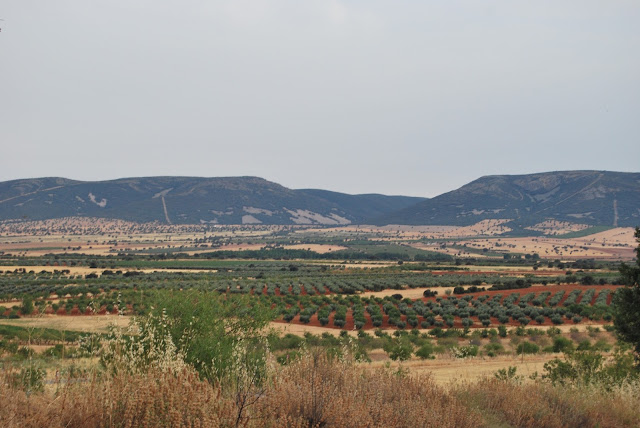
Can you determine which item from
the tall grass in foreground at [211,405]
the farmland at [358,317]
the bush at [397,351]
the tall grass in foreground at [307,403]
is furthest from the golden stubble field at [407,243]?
the tall grass in foreground at [211,405]

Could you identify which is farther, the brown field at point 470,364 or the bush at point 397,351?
the bush at point 397,351

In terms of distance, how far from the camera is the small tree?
12610mm

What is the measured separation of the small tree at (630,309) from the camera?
41.4 feet

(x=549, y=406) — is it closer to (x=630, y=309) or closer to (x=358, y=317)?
(x=630, y=309)

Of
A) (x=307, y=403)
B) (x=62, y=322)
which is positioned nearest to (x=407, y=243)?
(x=62, y=322)

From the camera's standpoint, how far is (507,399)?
773 cm

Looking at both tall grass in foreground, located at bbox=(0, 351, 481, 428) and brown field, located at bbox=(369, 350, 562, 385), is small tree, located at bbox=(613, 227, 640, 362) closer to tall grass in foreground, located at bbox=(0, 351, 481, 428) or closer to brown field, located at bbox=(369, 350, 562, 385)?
brown field, located at bbox=(369, 350, 562, 385)

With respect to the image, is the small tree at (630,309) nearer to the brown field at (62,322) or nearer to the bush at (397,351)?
the bush at (397,351)

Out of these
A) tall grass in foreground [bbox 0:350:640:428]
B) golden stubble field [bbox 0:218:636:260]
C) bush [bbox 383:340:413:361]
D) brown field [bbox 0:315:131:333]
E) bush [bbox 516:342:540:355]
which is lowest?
golden stubble field [bbox 0:218:636:260]

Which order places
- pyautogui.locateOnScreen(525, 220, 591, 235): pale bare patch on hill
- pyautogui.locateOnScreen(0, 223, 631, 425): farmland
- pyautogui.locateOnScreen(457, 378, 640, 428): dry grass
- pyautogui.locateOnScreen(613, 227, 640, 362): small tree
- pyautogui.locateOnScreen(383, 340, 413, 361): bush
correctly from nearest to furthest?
pyautogui.locateOnScreen(457, 378, 640, 428): dry grass
pyautogui.locateOnScreen(0, 223, 631, 425): farmland
pyautogui.locateOnScreen(613, 227, 640, 362): small tree
pyautogui.locateOnScreen(383, 340, 413, 361): bush
pyautogui.locateOnScreen(525, 220, 591, 235): pale bare patch on hill

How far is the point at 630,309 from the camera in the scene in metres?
12.8

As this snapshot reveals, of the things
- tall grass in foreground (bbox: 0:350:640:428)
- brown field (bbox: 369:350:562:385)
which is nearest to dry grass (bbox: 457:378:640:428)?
tall grass in foreground (bbox: 0:350:640:428)

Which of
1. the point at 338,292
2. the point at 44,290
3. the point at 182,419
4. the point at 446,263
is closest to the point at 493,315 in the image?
the point at 338,292

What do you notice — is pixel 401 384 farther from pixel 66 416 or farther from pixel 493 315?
pixel 493 315
